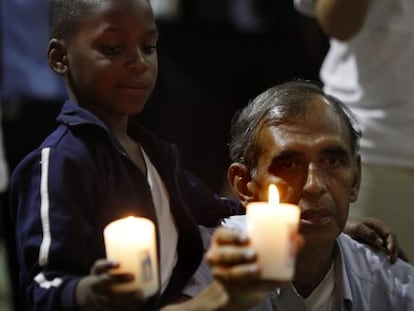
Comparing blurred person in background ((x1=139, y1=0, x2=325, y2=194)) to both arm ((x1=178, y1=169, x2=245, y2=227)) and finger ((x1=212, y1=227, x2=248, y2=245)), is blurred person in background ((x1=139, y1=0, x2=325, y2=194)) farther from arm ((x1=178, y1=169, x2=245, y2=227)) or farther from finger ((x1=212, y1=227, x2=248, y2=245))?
finger ((x1=212, y1=227, x2=248, y2=245))

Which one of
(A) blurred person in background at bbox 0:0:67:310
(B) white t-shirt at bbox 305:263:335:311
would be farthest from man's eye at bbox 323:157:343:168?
(A) blurred person in background at bbox 0:0:67:310

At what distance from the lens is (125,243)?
1666mm

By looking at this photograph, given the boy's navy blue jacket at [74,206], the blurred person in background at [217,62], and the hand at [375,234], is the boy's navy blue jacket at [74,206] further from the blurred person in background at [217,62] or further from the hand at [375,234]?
the blurred person in background at [217,62]

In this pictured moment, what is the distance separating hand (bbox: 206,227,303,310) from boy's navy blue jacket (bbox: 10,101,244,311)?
28cm

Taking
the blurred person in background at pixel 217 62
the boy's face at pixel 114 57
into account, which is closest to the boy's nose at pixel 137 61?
the boy's face at pixel 114 57

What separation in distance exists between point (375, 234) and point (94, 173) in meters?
0.73

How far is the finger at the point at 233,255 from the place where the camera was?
5.42 feet

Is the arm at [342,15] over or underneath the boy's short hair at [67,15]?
underneath

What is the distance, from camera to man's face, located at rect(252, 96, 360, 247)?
213 centimetres

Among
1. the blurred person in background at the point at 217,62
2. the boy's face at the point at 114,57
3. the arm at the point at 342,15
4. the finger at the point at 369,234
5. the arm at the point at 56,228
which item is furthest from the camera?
the blurred person in background at the point at 217,62

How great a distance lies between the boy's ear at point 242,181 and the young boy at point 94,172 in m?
0.14

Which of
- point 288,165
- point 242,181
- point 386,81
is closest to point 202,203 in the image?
point 242,181

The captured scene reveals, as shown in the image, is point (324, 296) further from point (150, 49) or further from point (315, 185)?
point (150, 49)

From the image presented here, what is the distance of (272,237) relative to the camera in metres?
1.65
